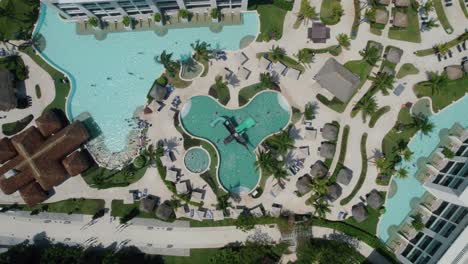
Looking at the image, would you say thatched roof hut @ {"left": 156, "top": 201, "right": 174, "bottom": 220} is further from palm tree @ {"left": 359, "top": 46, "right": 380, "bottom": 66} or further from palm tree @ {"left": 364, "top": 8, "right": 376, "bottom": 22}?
palm tree @ {"left": 364, "top": 8, "right": 376, "bottom": 22}

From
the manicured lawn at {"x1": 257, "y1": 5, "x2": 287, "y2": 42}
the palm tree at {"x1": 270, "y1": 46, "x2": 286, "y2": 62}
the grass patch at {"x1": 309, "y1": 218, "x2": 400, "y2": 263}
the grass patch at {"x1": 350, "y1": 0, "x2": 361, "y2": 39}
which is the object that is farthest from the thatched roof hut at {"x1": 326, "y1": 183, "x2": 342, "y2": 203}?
the manicured lawn at {"x1": 257, "y1": 5, "x2": 287, "y2": 42}

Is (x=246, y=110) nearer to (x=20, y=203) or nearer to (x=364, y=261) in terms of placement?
(x=364, y=261)

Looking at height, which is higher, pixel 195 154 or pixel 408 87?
pixel 408 87

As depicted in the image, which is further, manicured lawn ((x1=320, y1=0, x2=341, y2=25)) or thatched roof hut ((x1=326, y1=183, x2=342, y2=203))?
manicured lawn ((x1=320, y1=0, x2=341, y2=25))

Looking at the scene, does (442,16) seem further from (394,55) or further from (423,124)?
(423,124)

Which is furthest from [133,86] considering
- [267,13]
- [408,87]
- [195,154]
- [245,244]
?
[408,87]

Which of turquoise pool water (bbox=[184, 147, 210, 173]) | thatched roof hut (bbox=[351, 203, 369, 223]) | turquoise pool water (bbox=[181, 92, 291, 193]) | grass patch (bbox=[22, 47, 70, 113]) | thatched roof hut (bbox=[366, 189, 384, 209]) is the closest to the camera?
thatched roof hut (bbox=[351, 203, 369, 223])
